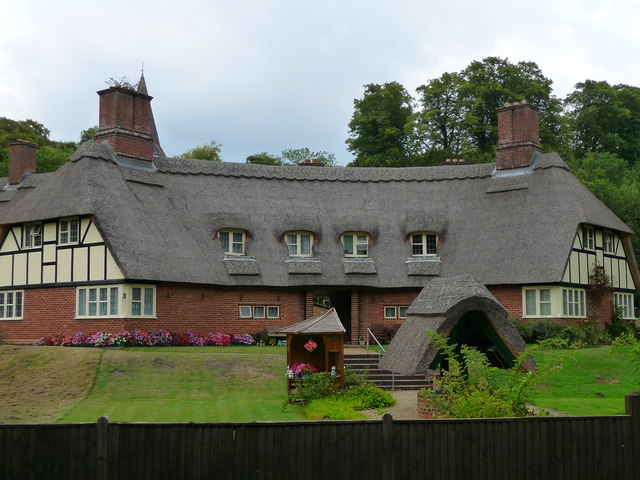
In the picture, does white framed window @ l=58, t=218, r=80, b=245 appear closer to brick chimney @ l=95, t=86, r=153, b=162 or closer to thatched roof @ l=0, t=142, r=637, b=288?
thatched roof @ l=0, t=142, r=637, b=288

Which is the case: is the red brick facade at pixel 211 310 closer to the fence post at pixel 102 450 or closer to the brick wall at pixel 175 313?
the brick wall at pixel 175 313

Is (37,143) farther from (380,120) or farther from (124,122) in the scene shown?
(124,122)

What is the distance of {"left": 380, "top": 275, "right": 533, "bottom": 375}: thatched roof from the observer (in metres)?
14.2

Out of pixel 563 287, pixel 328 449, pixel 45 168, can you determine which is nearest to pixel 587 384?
pixel 563 287

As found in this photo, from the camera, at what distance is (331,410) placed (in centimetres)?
1697

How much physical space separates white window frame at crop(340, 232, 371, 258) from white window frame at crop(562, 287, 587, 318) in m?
8.75

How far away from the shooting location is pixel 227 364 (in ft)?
81.8

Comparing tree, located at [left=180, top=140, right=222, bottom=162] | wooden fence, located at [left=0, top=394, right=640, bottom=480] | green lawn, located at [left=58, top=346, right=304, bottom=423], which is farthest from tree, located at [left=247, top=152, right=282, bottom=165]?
wooden fence, located at [left=0, top=394, right=640, bottom=480]

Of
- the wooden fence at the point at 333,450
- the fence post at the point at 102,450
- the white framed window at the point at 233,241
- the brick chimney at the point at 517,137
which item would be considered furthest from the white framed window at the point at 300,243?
the fence post at the point at 102,450

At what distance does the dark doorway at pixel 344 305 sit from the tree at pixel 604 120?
38.0 meters

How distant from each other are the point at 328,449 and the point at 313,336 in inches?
446

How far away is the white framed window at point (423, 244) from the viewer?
35.1 metres

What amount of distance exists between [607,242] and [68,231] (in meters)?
24.2

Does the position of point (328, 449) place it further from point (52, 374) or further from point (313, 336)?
point (52, 374)
